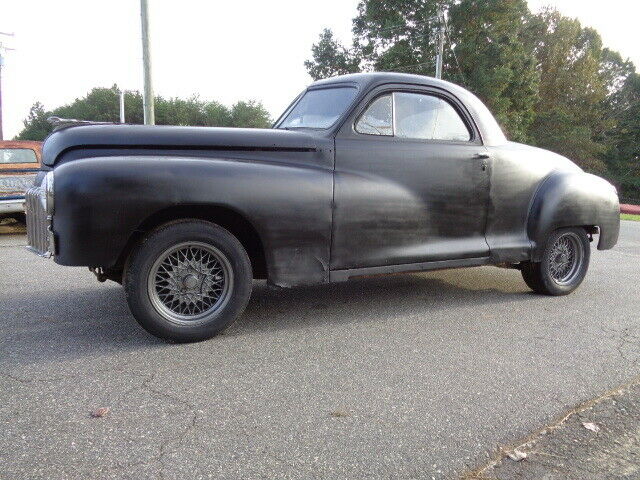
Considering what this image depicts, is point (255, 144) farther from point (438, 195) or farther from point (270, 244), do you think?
point (438, 195)

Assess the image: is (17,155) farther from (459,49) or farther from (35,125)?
(35,125)

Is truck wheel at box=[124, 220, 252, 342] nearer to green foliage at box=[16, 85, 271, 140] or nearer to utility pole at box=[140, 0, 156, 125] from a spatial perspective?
utility pole at box=[140, 0, 156, 125]

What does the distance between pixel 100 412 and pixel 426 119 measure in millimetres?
3250

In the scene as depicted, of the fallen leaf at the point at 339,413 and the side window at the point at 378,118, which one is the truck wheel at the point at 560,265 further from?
the fallen leaf at the point at 339,413

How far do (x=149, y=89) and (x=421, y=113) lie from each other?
8.50m

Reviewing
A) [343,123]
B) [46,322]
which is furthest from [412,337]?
[46,322]

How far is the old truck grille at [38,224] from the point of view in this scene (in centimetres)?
360

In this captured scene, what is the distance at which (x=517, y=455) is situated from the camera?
7.56 ft

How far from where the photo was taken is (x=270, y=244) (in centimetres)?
378

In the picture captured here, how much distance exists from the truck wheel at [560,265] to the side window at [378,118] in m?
1.98

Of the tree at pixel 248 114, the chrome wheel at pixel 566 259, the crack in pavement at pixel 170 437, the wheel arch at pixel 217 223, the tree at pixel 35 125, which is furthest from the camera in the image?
the tree at pixel 35 125

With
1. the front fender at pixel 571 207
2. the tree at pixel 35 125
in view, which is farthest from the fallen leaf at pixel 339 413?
the tree at pixel 35 125

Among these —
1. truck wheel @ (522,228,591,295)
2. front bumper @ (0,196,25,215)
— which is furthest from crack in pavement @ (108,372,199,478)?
front bumper @ (0,196,25,215)

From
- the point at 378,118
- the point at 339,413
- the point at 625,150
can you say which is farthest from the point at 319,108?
the point at 625,150
